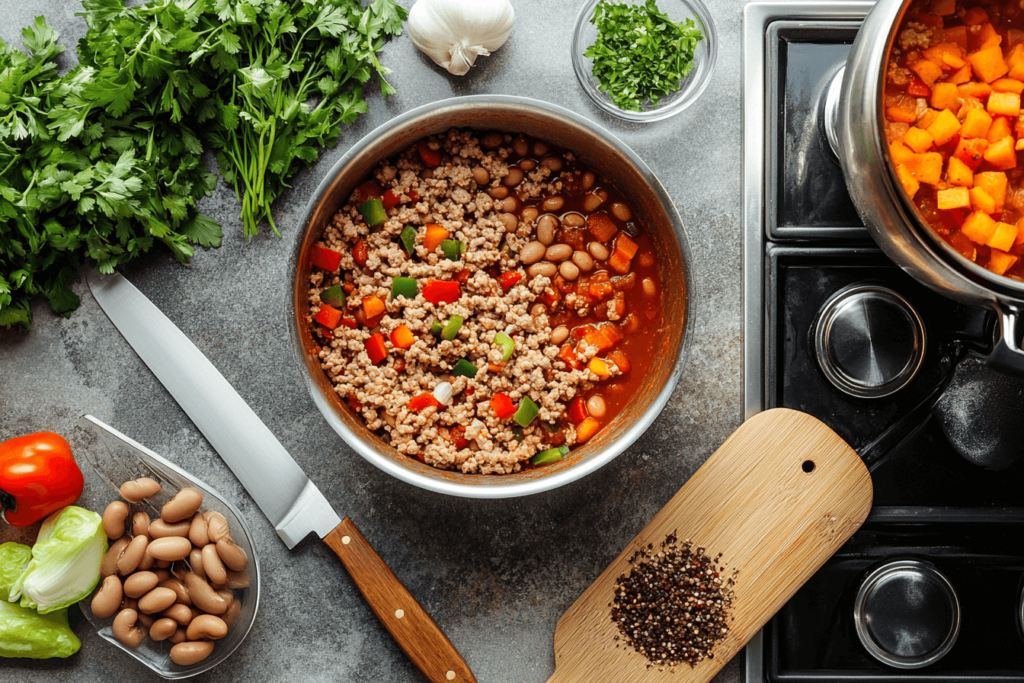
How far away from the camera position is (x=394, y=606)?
2.02 metres

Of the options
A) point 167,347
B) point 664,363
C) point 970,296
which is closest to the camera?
point 970,296

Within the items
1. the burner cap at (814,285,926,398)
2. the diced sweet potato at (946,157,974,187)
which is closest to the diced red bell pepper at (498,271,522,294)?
the burner cap at (814,285,926,398)

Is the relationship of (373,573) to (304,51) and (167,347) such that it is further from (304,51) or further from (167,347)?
(304,51)

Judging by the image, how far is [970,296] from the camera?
1642 millimetres

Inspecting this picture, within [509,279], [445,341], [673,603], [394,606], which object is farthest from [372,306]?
[673,603]

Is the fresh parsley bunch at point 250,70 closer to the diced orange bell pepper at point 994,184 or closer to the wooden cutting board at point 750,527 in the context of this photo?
the wooden cutting board at point 750,527

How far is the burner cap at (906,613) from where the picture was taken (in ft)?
6.83

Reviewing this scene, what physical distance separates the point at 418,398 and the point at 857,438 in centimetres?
140

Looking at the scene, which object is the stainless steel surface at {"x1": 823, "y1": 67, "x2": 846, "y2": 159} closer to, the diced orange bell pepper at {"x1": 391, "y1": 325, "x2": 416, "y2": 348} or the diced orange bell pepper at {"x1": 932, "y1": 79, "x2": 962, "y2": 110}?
the diced orange bell pepper at {"x1": 932, "y1": 79, "x2": 962, "y2": 110}

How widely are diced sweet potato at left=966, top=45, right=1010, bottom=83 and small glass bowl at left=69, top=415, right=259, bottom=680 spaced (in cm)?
235

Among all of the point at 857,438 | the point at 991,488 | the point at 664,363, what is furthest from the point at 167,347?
the point at 991,488

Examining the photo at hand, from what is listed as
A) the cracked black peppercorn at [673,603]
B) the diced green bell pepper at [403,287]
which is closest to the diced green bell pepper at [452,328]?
the diced green bell pepper at [403,287]

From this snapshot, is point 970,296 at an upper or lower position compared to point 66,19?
lower

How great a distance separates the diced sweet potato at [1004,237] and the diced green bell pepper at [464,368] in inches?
55.7
